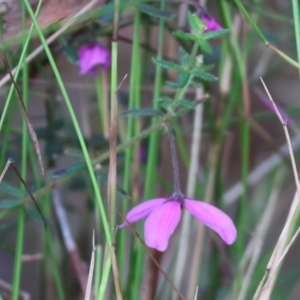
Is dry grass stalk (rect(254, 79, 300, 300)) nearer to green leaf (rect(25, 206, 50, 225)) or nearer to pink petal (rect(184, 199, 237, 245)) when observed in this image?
pink petal (rect(184, 199, 237, 245))

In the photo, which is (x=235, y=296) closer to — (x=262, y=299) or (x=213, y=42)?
(x=262, y=299)

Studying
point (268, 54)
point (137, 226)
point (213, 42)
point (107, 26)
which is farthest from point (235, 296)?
point (213, 42)

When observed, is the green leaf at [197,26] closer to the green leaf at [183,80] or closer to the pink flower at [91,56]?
the green leaf at [183,80]

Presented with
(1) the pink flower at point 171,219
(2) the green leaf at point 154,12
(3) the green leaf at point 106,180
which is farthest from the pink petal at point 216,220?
(2) the green leaf at point 154,12

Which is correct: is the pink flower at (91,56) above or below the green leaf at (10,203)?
above

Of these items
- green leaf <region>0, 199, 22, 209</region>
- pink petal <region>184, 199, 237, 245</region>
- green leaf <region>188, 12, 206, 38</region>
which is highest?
green leaf <region>188, 12, 206, 38</region>

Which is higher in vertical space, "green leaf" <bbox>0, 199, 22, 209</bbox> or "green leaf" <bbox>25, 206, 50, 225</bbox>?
"green leaf" <bbox>0, 199, 22, 209</bbox>

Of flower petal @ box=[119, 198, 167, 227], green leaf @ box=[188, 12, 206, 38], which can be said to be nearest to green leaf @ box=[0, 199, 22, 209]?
flower petal @ box=[119, 198, 167, 227]

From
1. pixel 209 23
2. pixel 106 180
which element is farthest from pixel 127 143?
pixel 209 23
